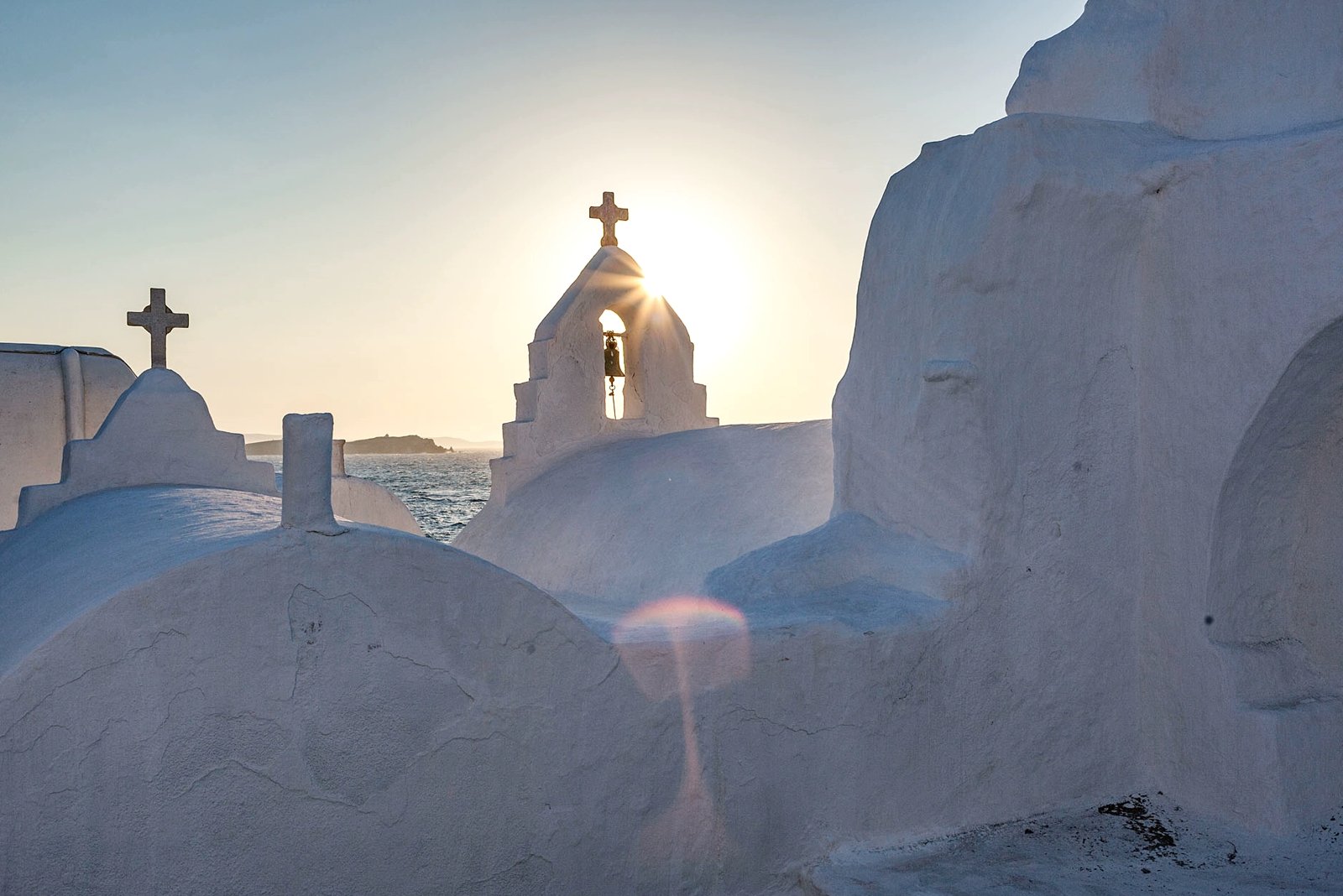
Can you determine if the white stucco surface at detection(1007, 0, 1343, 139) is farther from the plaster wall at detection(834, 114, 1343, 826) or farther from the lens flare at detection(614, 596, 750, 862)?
the lens flare at detection(614, 596, 750, 862)

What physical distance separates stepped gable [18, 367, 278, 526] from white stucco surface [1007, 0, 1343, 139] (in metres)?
6.15

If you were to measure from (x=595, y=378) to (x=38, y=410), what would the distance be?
558 cm

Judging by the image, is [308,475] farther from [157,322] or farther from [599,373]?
[599,373]

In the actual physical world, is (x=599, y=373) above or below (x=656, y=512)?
above

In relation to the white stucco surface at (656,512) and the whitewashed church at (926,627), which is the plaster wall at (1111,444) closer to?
the whitewashed church at (926,627)

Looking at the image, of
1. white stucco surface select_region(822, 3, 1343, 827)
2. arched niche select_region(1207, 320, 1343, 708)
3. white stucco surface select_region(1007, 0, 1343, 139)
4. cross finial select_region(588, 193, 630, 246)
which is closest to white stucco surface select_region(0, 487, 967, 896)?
white stucco surface select_region(822, 3, 1343, 827)

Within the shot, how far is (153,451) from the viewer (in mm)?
7746

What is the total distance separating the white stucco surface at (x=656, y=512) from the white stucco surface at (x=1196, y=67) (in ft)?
11.4

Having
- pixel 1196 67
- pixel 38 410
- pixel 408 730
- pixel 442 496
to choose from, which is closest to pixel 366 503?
pixel 38 410

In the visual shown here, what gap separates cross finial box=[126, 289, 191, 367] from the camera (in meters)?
8.58

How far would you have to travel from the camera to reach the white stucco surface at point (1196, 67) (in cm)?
521

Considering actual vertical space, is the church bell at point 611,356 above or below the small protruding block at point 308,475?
above

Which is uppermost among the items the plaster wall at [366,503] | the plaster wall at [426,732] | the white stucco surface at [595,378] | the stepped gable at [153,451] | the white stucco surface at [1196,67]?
the white stucco surface at [1196,67]

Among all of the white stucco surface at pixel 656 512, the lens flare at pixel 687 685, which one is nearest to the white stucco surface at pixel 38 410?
the white stucco surface at pixel 656 512
